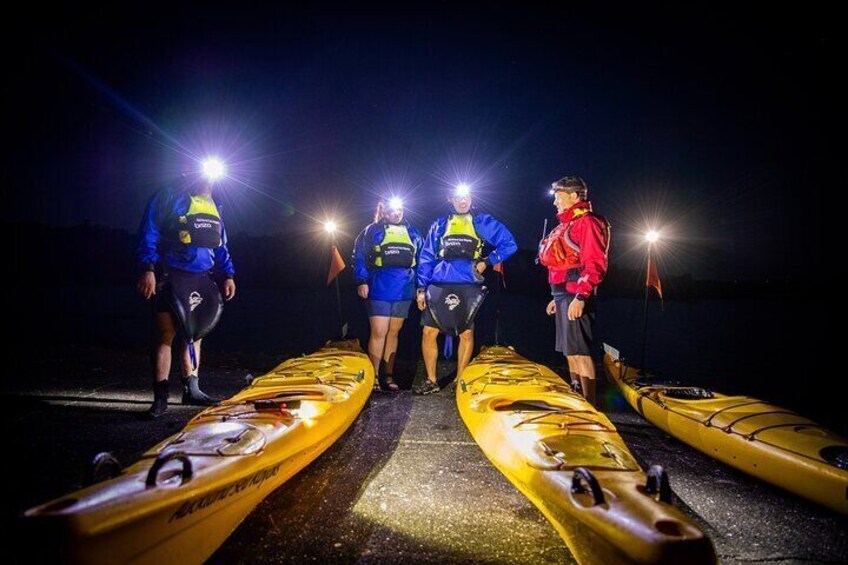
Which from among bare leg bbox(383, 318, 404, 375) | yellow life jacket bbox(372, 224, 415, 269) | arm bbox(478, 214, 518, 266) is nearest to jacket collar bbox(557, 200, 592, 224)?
arm bbox(478, 214, 518, 266)

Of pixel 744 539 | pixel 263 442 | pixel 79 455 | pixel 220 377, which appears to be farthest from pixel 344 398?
pixel 220 377

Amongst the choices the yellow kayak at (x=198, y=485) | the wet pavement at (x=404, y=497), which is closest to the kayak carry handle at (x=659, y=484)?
the wet pavement at (x=404, y=497)

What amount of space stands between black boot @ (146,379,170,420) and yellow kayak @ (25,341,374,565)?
1.19 m

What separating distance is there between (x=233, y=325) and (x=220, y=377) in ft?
48.3

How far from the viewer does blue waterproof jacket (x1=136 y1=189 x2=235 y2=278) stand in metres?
3.81

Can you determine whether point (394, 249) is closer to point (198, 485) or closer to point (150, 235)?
point (150, 235)

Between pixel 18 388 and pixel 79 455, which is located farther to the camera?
pixel 18 388

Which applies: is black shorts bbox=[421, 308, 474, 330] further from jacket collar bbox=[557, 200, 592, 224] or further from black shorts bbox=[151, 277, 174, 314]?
black shorts bbox=[151, 277, 174, 314]

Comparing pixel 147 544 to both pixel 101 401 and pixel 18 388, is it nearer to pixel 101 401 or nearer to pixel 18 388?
pixel 101 401

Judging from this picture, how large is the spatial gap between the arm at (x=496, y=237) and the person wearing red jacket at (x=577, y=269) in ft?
3.17

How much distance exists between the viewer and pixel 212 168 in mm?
4301

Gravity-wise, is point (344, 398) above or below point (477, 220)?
below

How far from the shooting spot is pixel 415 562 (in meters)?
1.79

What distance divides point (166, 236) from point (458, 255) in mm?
3146
